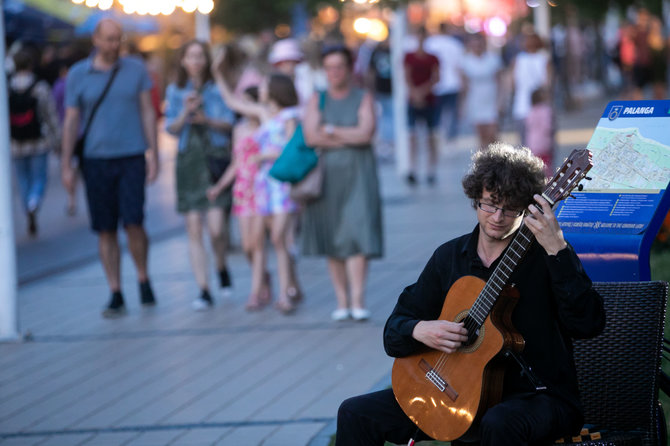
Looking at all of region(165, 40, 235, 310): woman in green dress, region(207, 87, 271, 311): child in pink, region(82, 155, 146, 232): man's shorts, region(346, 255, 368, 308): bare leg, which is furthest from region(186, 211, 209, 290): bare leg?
region(346, 255, 368, 308): bare leg

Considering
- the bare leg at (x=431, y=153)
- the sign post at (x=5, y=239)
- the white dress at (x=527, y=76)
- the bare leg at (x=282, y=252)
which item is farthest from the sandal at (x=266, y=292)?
the bare leg at (x=431, y=153)

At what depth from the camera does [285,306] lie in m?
7.76

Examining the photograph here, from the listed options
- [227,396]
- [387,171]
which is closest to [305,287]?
[227,396]

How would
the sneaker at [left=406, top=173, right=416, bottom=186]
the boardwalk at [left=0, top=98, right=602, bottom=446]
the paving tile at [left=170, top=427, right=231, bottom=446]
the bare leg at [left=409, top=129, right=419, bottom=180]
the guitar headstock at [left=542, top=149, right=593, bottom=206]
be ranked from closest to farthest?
the guitar headstock at [left=542, top=149, right=593, bottom=206] → the paving tile at [left=170, top=427, right=231, bottom=446] → the boardwalk at [left=0, top=98, right=602, bottom=446] → the sneaker at [left=406, top=173, right=416, bottom=186] → the bare leg at [left=409, top=129, right=419, bottom=180]

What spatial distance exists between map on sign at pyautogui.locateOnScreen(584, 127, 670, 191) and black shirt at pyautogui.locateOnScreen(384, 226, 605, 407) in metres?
0.75

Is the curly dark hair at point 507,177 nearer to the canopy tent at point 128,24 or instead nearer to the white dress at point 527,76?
the white dress at point 527,76

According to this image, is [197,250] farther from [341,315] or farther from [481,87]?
[481,87]

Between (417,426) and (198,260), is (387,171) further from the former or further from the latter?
(417,426)

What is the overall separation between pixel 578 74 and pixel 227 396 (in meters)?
28.0

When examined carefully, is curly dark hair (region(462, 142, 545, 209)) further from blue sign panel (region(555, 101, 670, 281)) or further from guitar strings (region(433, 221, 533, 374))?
blue sign panel (region(555, 101, 670, 281))

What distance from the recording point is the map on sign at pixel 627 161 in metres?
4.04

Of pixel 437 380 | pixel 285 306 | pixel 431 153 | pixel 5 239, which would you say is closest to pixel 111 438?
pixel 437 380

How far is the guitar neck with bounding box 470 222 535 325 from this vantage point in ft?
11.1

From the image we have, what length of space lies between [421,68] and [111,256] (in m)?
8.02
